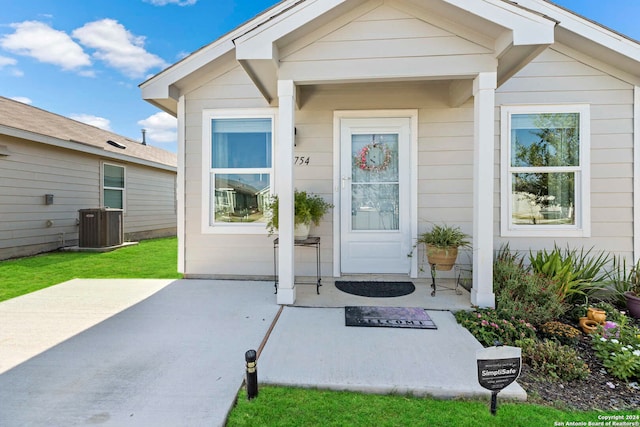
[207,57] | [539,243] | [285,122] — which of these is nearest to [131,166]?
[207,57]

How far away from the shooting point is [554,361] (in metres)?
2.15

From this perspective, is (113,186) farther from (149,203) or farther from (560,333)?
(560,333)

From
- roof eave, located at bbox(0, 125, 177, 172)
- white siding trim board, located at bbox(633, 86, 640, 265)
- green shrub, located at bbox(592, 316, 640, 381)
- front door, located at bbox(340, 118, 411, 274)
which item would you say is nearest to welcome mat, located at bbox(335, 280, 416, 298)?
front door, located at bbox(340, 118, 411, 274)

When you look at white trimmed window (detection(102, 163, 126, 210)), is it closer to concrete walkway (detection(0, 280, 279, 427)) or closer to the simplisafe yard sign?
concrete walkway (detection(0, 280, 279, 427))

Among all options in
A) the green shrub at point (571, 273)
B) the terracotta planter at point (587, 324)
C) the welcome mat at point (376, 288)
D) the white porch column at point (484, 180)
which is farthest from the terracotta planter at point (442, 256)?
the terracotta planter at point (587, 324)

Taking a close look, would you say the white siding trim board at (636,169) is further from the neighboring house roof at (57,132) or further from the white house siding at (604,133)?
the neighboring house roof at (57,132)

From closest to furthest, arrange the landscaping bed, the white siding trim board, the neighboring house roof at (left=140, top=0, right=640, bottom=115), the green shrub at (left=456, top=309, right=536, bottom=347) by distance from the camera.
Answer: the landscaping bed
the green shrub at (left=456, top=309, right=536, bottom=347)
the neighboring house roof at (left=140, top=0, right=640, bottom=115)
the white siding trim board

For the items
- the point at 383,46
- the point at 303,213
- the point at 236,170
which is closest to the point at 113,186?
the point at 236,170

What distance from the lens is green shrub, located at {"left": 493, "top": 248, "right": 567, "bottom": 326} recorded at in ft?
9.29

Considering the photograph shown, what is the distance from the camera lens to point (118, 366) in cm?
208

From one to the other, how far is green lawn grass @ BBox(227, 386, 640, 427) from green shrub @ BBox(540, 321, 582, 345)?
95cm

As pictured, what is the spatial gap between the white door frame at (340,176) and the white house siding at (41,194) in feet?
22.2

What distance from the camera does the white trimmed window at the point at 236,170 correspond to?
434cm

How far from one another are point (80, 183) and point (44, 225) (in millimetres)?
1371
